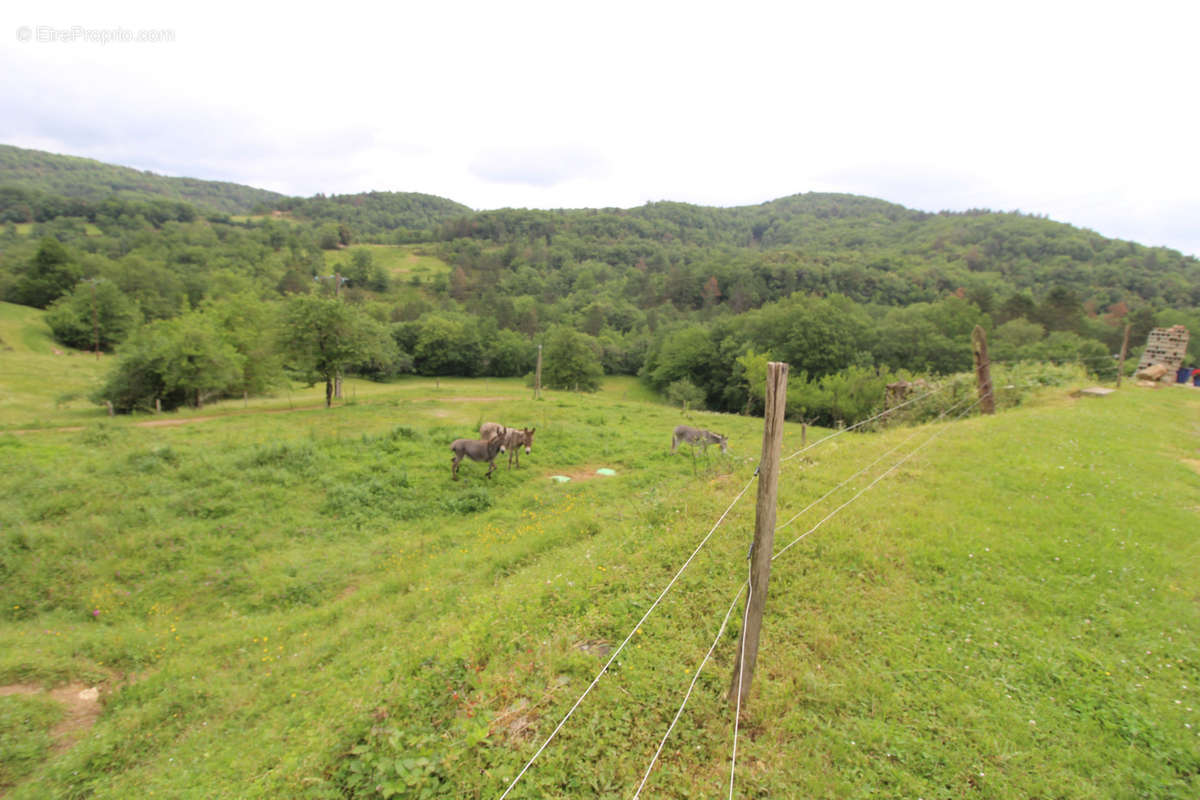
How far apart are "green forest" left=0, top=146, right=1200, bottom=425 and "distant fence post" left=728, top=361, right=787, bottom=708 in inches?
963

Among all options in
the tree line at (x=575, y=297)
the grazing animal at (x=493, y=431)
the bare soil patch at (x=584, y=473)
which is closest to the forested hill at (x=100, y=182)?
the tree line at (x=575, y=297)

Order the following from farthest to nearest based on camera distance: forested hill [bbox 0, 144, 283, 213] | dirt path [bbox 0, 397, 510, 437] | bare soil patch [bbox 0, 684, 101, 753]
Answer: forested hill [bbox 0, 144, 283, 213] < dirt path [bbox 0, 397, 510, 437] < bare soil patch [bbox 0, 684, 101, 753]

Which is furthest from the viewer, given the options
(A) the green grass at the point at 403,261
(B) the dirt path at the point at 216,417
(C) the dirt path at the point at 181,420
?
(A) the green grass at the point at 403,261

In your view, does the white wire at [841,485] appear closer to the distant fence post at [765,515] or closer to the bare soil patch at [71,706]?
the distant fence post at [765,515]

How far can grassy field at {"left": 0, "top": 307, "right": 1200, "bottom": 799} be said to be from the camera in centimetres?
400

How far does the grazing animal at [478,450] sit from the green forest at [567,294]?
13089mm

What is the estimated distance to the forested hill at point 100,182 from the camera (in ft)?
439

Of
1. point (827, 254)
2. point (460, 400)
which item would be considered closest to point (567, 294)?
point (827, 254)

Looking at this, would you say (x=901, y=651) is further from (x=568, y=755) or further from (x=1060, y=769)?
(x=568, y=755)

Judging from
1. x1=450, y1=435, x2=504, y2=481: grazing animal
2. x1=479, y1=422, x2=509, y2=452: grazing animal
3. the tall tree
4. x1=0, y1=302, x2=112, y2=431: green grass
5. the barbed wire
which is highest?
the tall tree

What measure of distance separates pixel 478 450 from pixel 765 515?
11.6 metres

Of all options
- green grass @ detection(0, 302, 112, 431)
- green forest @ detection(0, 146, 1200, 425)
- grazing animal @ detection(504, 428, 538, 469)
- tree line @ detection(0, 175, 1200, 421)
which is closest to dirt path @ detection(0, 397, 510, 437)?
green grass @ detection(0, 302, 112, 431)

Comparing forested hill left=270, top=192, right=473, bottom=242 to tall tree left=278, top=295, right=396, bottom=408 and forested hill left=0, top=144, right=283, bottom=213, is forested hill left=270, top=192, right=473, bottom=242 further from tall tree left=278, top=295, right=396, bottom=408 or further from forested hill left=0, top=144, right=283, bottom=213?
tall tree left=278, top=295, right=396, bottom=408

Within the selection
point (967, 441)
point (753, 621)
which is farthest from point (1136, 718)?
point (967, 441)
